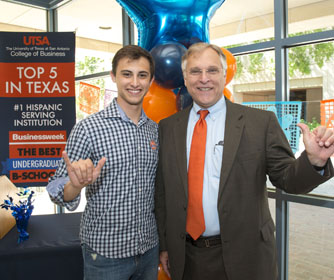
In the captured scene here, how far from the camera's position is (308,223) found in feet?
7.79

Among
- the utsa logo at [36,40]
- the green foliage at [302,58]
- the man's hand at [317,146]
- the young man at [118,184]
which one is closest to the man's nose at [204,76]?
the young man at [118,184]

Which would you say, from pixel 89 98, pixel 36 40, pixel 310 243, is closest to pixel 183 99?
pixel 310 243

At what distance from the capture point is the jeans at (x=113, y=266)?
1339mm

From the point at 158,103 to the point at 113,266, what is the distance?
99 centimetres

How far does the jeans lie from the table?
83 centimetres

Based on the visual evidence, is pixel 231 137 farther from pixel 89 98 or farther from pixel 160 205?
pixel 89 98

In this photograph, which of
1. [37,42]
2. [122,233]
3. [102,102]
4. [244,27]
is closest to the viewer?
[122,233]

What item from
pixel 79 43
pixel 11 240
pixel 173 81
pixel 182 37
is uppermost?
pixel 79 43

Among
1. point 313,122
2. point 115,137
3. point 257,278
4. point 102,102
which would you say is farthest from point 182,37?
point 102,102

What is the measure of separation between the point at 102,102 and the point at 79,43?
93cm

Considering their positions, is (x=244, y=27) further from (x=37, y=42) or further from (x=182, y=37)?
(x=37, y=42)

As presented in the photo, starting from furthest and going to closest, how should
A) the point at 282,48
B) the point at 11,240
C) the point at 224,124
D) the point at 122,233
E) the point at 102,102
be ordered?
the point at 102,102
the point at 282,48
the point at 11,240
the point at 224,124
the point at 122,233

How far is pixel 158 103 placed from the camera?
6.38 ft

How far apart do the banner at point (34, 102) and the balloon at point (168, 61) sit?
5.32ft
